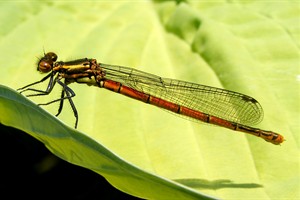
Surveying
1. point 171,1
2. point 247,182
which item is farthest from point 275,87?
point 171,1

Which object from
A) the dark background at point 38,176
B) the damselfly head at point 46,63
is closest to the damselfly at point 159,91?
the damselfly head at point 46,63

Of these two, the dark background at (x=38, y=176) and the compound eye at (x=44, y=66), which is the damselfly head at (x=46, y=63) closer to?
the compound eye at (x=44, y=66)

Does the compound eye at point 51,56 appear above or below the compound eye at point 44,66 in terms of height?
above

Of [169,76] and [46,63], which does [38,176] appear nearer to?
[46,63]

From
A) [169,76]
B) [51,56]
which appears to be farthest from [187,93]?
[51,56]

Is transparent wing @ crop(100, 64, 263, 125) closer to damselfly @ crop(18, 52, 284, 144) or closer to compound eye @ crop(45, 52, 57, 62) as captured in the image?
damselfly @ crop(18, 52, 284, 144)

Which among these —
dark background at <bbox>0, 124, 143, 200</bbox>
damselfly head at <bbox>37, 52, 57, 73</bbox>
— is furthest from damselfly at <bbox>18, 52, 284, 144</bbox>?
dark background at <bbox>0, 124, 143, 200</bbox>
